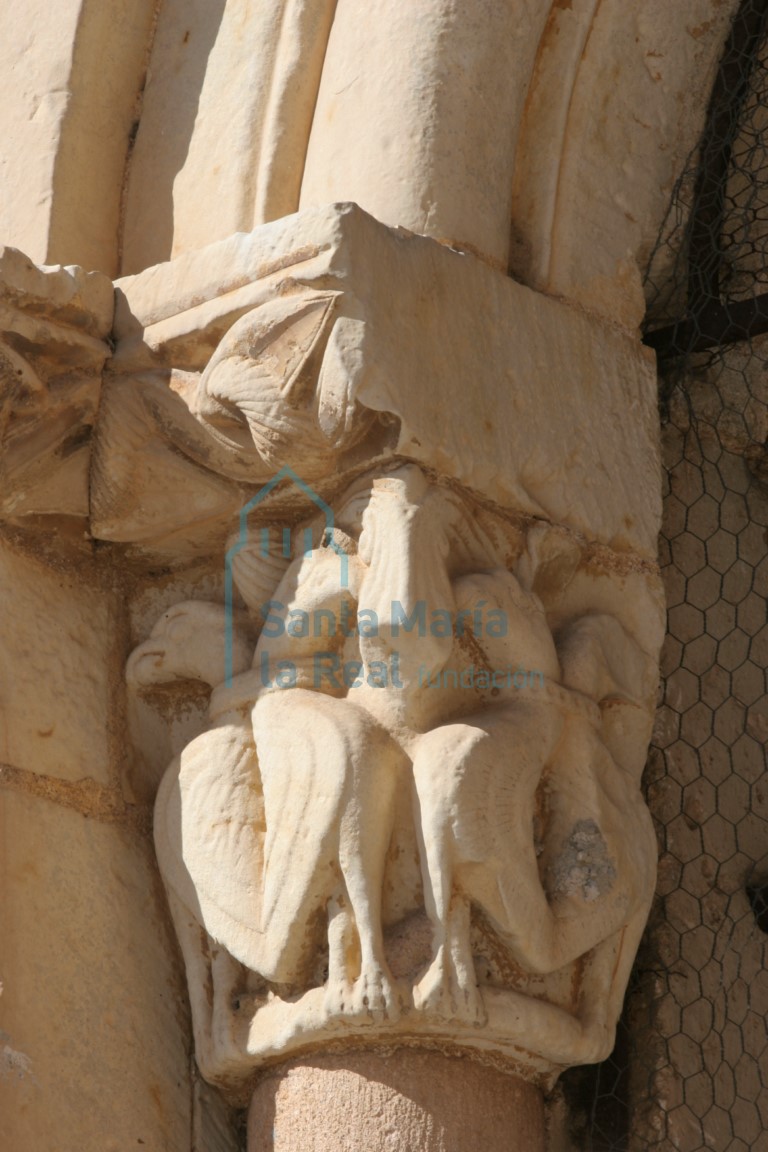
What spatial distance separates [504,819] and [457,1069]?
23cm

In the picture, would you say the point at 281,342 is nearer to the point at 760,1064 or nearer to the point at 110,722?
the point at 110,722

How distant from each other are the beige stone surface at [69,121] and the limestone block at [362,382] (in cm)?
13

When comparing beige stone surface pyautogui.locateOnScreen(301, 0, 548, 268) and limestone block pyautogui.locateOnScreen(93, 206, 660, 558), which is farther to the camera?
beige stone surface pyautogui.locateOnScreen(301, 0, 548, 268)

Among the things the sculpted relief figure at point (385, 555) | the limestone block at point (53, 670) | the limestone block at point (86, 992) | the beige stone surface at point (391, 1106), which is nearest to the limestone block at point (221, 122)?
the sculpted relief figure at point (385, 555)

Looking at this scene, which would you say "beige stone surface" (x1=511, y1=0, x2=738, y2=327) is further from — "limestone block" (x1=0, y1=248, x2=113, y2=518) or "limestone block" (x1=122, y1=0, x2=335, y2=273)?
"limestone block" (x1=0, y1=248, x2=113, y2=518)

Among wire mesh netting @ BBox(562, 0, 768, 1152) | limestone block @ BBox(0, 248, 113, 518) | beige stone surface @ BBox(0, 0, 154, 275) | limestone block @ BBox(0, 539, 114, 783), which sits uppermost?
beige stone surface @ BBox(0, 0, 154, 275)

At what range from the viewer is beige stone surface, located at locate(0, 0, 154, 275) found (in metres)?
2.08

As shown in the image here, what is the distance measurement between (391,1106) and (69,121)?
1.07 metres

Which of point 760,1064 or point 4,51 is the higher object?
point 4,51

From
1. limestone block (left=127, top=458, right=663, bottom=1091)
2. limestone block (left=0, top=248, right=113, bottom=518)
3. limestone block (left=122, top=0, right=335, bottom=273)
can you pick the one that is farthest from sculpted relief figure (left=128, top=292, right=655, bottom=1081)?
limestone block (left=122, top=0, right=335, bottom=273)

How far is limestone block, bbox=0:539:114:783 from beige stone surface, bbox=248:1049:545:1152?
0.38 meters

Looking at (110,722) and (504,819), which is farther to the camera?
(110,722)

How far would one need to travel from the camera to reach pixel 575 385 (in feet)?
6.61

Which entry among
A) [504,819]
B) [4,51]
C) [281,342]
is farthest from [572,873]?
[4,51]
